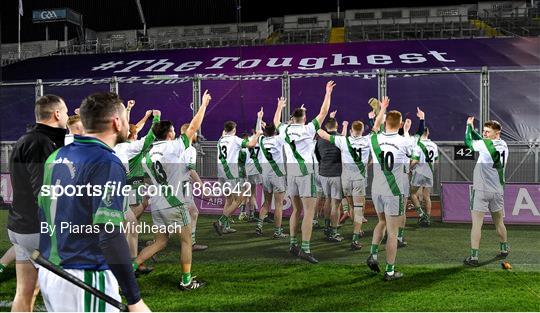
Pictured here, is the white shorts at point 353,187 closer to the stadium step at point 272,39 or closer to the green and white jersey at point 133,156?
→ the green and white jersey at point 133,156

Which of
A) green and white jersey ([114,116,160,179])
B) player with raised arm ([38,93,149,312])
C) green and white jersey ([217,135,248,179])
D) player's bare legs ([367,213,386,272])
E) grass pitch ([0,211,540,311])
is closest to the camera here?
player with raised arm ([38,93,149,312])

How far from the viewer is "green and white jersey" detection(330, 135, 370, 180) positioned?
6957mm

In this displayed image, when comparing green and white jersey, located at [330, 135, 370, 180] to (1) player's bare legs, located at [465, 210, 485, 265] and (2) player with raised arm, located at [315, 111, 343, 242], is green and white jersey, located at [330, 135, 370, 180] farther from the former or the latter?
(1) player's bare legs, located at [465, 210, 485, 265]

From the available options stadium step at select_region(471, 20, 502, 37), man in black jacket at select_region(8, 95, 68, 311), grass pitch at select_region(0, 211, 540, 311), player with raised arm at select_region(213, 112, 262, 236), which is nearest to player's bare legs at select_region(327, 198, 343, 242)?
grass pitch at select_region(0, 211, 540, 311)

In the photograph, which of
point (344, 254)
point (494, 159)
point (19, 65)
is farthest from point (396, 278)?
point (19, 65)

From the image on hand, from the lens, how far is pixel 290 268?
18.2 feet

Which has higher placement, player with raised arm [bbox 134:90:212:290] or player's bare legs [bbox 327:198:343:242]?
player with raised arm [bbox 134:90:212:290]

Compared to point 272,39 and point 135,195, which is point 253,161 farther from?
point 272,39

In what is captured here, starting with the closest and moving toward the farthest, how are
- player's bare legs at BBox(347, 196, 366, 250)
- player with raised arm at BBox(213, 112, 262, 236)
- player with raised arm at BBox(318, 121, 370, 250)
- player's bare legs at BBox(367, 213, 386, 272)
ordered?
1. player's bare legs at BBox(367, 213, 386, 272)
2. player's bare legs at BBox(347, 196, 366, 250)
3. player with raised arm at BBox(318, 121, 370, 250)
4. player with raised arm at BBox(213, 112, 262, 236)

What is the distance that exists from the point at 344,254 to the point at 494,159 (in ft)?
7.04

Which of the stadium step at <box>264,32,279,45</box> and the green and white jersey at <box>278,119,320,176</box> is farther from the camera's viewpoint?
the stadium step at <box>264,32,279,45</box>

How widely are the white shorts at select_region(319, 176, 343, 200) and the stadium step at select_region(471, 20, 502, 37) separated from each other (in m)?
10.3

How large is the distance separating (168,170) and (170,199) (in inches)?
11.9

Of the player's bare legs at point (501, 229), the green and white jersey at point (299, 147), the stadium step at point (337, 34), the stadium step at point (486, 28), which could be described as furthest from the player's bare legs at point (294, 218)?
the stadium step at point (486, 28)
